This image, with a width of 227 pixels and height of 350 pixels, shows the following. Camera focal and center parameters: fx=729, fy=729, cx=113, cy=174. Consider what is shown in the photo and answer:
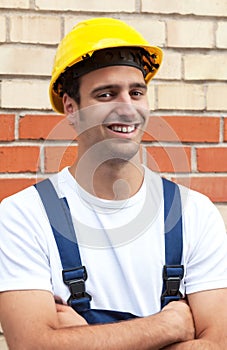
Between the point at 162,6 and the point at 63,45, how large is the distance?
79 centimetres

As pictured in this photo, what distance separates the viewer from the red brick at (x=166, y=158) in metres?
3.32

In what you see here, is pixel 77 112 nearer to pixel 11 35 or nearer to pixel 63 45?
pixel 63 45

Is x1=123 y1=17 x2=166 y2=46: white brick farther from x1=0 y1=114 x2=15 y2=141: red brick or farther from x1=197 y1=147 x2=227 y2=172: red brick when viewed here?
x1=0 y1=114 x2=15 y2=141: red brick

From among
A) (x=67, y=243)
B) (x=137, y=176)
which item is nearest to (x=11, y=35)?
(x=137, y=176)

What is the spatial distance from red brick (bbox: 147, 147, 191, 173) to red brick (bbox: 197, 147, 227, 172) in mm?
61

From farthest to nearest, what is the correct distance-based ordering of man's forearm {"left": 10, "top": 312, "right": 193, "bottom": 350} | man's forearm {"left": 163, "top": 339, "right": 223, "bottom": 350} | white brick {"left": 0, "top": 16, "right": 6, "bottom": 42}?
white brick {"left": 0, "top": 16, "right": 6, "bottom": 42}
man's forearm {"left": 163, "top": 339, "right": 223, "bottom": 350}
man's forearm {"left": 10, "top": 312, "right": 193, "bottom": 350}

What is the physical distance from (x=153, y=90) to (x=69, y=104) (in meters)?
0.62

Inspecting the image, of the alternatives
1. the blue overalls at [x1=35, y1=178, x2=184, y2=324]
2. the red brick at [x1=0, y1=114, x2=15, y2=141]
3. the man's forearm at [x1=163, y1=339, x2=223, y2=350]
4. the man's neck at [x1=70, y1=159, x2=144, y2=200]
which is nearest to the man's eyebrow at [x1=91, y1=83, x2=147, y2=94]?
the man's neck at [x1=70, y1=159, x2=144, y2=200]

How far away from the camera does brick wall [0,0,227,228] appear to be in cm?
324

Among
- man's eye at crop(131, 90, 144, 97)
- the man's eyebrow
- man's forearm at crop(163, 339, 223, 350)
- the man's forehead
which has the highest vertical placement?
the man's forehead

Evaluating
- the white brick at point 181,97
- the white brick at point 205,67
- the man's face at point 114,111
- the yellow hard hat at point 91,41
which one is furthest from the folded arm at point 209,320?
the white brick at point 205,67

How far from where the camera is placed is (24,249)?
2.49 metres

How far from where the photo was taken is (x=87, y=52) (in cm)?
261

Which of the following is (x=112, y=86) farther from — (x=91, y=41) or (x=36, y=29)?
(x=36, y=29)
